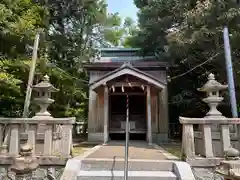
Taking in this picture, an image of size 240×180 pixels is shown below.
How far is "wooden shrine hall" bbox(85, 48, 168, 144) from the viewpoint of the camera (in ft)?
41.1

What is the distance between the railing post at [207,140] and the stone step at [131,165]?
3.27 ft

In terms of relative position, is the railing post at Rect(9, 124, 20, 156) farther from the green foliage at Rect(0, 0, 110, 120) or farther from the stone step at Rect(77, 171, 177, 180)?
the green foliage at Rect(0, 0, 110, 120)

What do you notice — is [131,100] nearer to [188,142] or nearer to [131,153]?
[131,153]

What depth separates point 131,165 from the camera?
20.5ft

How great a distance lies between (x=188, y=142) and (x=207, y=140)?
1.63 ft

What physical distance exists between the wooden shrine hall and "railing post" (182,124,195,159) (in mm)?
5936

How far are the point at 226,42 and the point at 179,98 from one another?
666cm

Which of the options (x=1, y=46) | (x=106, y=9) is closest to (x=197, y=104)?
(x=1, y=46)

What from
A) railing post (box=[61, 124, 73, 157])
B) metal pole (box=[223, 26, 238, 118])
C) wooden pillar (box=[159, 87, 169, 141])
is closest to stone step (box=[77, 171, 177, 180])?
railing post (box=[61, 124, 73, 157])

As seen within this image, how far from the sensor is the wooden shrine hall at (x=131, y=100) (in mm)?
12539

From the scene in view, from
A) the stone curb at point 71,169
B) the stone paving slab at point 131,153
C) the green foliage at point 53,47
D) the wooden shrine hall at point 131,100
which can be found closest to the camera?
the stone curb at point 71,169

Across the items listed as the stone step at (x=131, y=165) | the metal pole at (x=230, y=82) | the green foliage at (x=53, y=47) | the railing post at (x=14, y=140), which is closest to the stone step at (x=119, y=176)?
the stone step at (x=131, y=165)

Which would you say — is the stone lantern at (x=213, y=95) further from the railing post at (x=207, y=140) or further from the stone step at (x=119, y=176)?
the stone step at (x=119, y=176)

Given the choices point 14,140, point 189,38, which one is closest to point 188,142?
point 14,140
